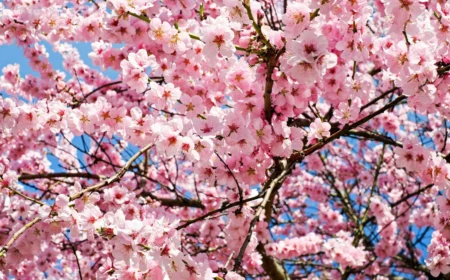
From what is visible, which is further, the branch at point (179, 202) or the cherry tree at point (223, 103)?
the branch at point (179, 202)

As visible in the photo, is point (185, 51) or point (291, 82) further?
point (185, 51)

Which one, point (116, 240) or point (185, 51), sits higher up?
point (185, 51)

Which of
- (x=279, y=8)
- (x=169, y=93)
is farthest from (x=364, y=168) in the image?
(x=169, y=93)

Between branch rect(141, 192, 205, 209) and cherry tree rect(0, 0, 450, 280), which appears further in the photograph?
branch rect(141, 192, 205, 209)

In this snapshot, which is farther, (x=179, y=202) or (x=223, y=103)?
(x=179, y=202)

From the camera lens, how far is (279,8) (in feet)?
26.6

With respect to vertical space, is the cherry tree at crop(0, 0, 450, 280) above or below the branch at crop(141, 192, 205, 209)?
below

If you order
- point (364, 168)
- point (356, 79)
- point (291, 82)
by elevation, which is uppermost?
point (364, 168)

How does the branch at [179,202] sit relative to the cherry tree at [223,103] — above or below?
above

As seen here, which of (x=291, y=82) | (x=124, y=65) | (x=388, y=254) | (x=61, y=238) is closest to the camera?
(x=291, y=82)

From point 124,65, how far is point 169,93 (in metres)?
0.34

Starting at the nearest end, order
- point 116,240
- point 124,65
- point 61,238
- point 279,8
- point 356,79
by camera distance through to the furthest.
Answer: point 116,240
point 124,65
point 356,79
point 61,238
point 279,8

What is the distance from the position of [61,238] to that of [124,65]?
12.0 ft

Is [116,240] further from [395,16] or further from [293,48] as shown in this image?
[395,16]
